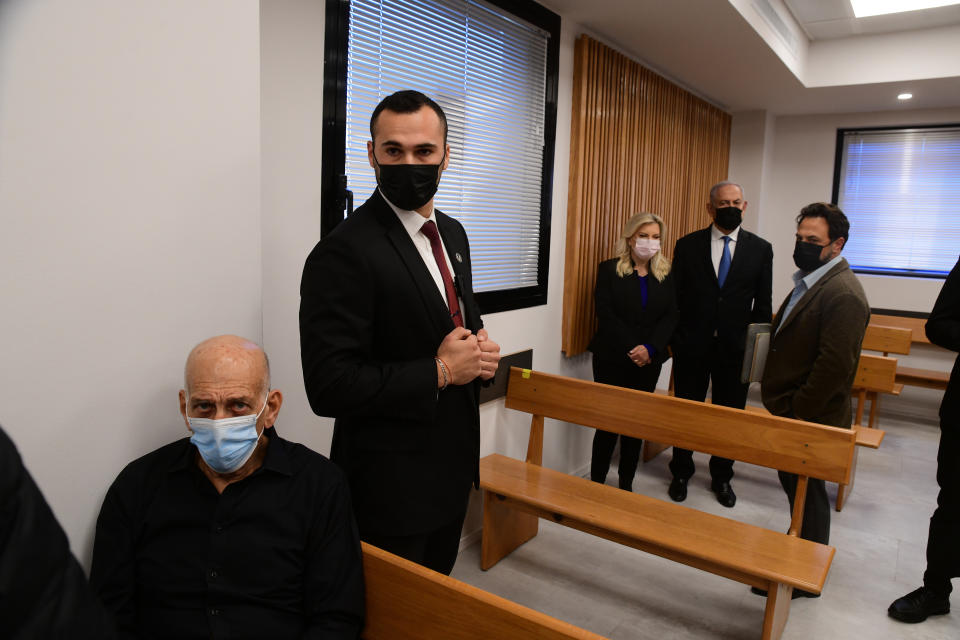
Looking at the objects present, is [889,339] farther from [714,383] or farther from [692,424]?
[692,424]

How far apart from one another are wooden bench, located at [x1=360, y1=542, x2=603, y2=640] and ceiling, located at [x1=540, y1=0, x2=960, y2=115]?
9.98 feet

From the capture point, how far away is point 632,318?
364 cm

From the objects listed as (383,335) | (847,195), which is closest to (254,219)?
(383,335)

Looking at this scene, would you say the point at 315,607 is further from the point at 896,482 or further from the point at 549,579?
the point at 896,482

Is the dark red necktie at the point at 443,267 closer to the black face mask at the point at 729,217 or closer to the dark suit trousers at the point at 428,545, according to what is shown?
the dark suit trousers at the point at 428,545

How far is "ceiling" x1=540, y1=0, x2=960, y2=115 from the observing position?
3.58m

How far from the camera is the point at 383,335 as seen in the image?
1.51m

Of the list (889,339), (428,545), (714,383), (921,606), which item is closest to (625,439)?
(714,383)

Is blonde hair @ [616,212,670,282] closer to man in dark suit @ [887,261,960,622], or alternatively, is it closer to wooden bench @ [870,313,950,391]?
man in dark suit @ [887,261,960,622]

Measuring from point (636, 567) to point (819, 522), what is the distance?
0.84 m

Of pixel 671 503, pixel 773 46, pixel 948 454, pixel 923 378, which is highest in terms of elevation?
pixel 773 46

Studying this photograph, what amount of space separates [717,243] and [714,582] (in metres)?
1.97

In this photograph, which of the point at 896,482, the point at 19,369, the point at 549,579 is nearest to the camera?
the point at 19,369

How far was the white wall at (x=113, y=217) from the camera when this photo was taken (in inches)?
46.0
